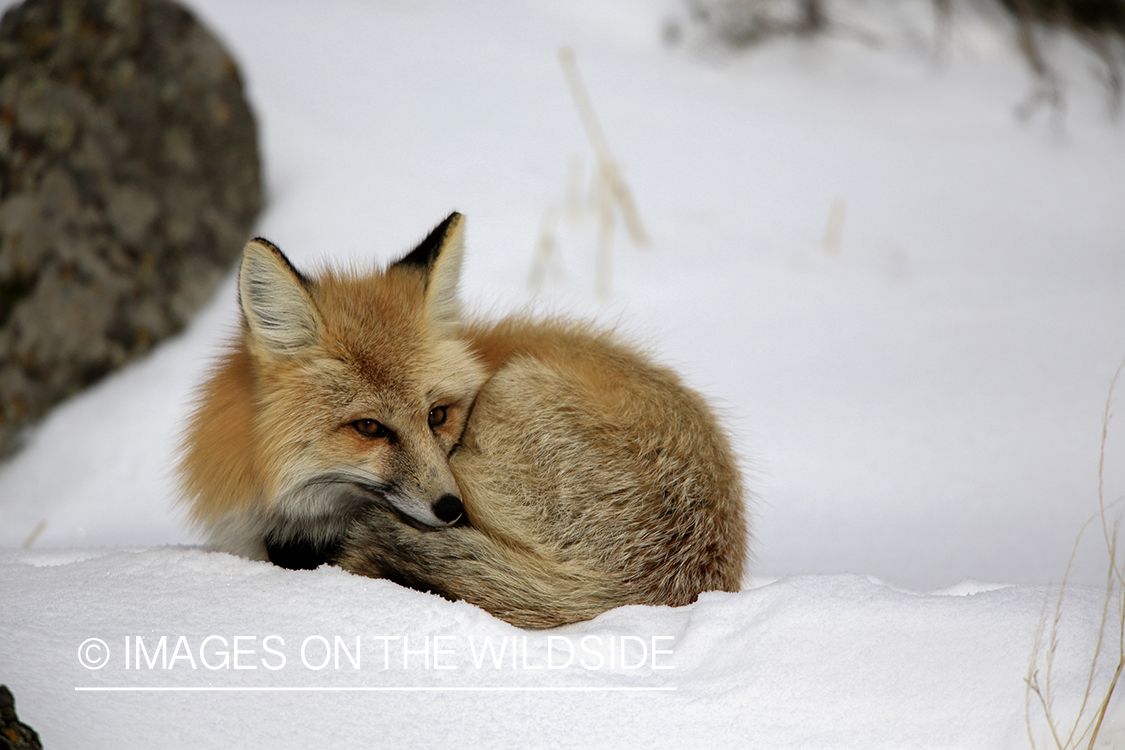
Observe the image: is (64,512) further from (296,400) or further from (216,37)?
(216,37)

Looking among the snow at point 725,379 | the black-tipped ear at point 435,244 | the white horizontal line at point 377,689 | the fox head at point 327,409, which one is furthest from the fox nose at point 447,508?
the black-tipped ear at point 435,244

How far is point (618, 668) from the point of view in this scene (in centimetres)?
162

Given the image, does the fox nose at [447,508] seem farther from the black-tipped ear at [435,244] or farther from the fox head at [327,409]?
the black-tipped ear at [435,244]

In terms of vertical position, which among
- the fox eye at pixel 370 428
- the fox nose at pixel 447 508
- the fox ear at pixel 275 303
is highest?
the fox ear at pixel 275 303

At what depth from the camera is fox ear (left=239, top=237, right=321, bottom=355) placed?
1.90 m

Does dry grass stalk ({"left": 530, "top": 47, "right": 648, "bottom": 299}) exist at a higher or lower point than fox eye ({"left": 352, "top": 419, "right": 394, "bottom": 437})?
higher

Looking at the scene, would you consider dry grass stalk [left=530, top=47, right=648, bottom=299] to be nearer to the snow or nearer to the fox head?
the snow

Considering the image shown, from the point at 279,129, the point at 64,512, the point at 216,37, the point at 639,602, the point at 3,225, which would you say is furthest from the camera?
the point at 279,129

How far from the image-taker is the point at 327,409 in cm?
192

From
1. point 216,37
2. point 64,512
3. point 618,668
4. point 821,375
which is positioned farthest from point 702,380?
point 216,37

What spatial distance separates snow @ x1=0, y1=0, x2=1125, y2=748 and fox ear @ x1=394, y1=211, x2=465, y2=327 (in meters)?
0.47

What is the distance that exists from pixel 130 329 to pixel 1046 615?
14.2 feet

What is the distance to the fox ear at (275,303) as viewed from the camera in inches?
74.7

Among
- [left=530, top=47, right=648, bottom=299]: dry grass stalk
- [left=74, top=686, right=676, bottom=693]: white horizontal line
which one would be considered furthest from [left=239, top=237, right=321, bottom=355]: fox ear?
[left=530, top=47, right=648, bottom=299]: dry grass stalk
